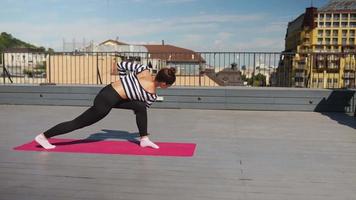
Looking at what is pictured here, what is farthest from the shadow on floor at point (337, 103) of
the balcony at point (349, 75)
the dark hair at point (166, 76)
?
the dark hair at point (166, 76)

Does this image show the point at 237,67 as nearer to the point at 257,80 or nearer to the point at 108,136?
the point at 257,80

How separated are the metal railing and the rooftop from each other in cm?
342

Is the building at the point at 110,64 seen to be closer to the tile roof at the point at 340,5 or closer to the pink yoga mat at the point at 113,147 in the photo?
the pink yoga mat at the point at 113,147

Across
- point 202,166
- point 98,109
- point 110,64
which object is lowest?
point 202,166

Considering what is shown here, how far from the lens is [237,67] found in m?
11.1

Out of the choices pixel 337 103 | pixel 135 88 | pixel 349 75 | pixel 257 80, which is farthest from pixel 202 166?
pixel 257 80

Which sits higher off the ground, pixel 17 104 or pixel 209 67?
pixel 209 67

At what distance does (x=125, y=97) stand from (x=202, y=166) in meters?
1.36

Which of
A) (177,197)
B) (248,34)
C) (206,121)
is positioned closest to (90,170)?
(177,197)

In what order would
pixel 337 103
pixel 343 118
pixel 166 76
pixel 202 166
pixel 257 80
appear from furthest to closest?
pixel 257 80 → pixel 337 103 → pixel 343 118 → pixel 166 76 → pixel 202 166

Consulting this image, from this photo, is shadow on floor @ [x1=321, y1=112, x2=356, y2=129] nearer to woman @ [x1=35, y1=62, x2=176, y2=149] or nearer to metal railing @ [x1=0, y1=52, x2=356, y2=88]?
metal railing @ [x1=0, y1=52, x2=356, y2=88]

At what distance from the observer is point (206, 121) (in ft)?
25.1

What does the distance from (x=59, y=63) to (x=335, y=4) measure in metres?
42.5

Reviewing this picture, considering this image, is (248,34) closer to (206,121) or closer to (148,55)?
(148,55)
